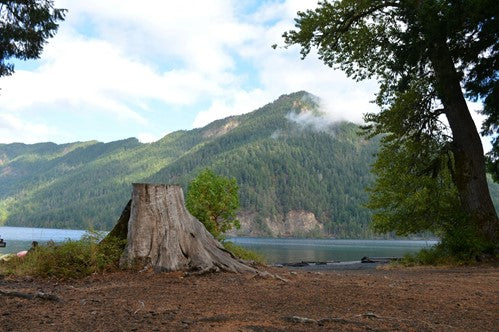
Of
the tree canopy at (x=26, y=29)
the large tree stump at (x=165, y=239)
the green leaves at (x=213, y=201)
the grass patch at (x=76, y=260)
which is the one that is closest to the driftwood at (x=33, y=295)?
the grass patch at (x=76, y=260)

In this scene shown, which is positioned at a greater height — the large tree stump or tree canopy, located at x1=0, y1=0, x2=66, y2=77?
tree canopy, located at x1=0, y1=0, x2=66, y2=77

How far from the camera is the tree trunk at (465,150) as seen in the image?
1731cm

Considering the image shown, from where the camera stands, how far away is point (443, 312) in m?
6.80

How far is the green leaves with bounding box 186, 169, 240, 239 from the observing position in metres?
28.3

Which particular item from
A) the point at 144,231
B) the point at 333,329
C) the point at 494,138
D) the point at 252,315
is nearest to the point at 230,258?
the point at 144,231

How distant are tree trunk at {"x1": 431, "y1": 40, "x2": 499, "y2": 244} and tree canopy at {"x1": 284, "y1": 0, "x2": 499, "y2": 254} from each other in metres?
0.04

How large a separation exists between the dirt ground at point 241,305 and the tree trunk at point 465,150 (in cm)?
827


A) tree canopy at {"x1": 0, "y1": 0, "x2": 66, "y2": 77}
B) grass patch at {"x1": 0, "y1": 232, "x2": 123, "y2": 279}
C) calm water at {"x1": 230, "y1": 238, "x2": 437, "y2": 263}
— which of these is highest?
tree canopy at {"x1": 0, "y1": 0, "x2": 66, "y2": 77}

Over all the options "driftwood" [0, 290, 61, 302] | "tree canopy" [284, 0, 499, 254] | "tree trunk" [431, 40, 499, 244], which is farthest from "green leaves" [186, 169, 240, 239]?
"driftwood" [0, 290, 61, 302]

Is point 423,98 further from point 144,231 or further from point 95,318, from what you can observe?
point 95,318

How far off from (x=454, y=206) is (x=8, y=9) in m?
18.7

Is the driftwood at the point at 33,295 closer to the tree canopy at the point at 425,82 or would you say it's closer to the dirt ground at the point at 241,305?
the dirt ground at the point at 241,305

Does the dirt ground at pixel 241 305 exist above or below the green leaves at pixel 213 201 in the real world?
below

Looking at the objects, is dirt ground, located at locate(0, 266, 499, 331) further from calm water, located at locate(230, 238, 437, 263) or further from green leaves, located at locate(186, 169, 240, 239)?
green leaves, located at locate(186, 169, 240, 239)
